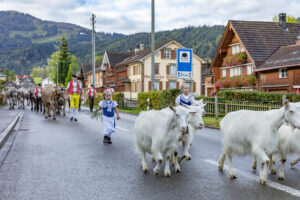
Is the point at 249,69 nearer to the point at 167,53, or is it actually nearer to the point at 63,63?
the point at 167,53

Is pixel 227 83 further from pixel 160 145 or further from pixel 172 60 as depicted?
pixel 160 145

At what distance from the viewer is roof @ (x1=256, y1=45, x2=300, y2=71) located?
33.6m

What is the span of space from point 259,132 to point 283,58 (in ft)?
105

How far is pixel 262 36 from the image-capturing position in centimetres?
3994

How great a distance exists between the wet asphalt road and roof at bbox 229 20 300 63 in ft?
100

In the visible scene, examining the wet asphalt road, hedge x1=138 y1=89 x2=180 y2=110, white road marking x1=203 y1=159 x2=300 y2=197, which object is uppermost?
hedge x1=138 y1=89 x2=180 y2=110

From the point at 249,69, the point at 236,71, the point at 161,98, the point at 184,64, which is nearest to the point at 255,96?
the point at 184,64

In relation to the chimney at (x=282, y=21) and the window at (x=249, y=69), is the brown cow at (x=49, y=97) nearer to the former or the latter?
the window at (x=249, y=69)

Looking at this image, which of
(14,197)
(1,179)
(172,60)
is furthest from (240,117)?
(172,60)

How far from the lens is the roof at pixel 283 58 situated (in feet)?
110

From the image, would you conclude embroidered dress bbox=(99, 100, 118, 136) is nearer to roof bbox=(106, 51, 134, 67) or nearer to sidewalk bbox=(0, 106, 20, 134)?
sidewalk bbox=(0, 106, 20, 134)

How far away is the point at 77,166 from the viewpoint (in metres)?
7.29

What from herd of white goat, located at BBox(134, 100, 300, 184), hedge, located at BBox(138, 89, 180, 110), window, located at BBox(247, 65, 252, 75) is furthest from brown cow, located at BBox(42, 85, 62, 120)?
window, located at BBox(247, 65, 252, 75)

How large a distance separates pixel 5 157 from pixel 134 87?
2135 inches
